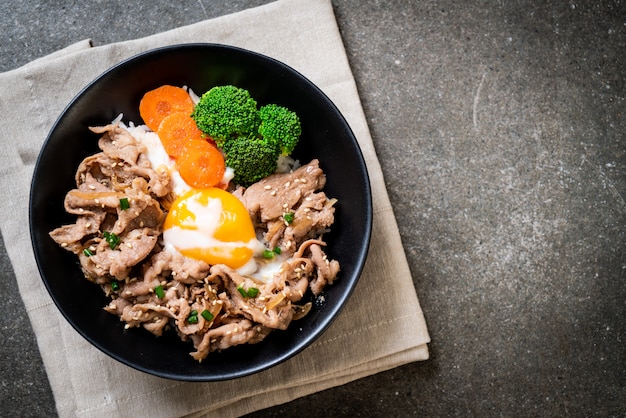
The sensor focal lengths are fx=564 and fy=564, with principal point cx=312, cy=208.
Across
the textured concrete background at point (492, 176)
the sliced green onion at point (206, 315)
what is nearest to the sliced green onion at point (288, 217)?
the sliced green onion at point (206, 315)

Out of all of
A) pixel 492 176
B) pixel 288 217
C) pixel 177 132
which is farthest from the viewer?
pixel 492 176

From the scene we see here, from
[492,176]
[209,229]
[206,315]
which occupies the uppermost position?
[209,229]

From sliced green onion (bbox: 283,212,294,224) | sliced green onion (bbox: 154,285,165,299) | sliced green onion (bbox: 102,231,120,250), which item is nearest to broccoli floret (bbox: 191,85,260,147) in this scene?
sliced green onion (bbox: 283,212,294,224)

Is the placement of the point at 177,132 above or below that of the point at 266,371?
above

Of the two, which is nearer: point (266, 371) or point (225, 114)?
point (225, 114)

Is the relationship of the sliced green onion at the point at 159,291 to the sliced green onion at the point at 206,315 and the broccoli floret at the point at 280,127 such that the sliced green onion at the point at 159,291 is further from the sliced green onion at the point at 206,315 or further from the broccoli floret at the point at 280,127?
the broccoli floret at the point at 280,127

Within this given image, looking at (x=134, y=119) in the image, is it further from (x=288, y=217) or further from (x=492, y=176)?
(x=492, y=176)

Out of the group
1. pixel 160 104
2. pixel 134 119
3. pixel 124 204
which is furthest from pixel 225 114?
pixel 124 204
